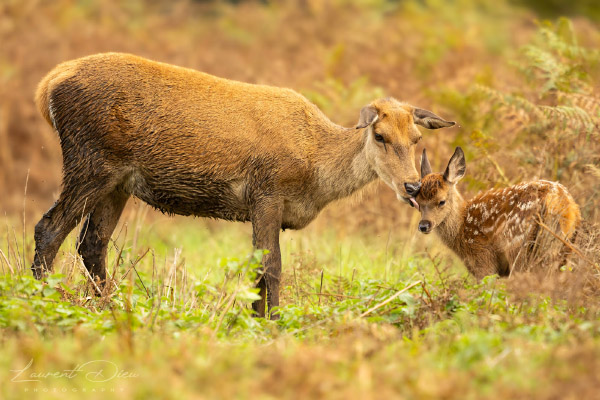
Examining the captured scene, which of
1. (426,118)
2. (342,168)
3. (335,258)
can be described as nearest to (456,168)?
(426,118)

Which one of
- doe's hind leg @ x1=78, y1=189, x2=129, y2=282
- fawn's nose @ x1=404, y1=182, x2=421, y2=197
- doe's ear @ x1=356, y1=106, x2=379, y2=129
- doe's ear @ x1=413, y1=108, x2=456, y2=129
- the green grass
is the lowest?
doe's hind leg @ x1=78, y1=189, x2=129, y2=282

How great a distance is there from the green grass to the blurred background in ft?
5.69

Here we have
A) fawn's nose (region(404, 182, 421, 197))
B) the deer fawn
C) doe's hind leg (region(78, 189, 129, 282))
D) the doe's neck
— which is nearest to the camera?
the deer fawn

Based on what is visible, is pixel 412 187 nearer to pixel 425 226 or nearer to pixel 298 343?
pixel 425 226

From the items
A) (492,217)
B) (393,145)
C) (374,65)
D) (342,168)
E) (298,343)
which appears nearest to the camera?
(298,343)

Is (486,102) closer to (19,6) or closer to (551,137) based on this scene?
(551,137)

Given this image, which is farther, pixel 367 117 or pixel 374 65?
pixel 374 65

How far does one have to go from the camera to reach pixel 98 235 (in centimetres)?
803

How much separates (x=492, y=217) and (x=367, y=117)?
5.36ft

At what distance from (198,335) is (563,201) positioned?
374 centimetres

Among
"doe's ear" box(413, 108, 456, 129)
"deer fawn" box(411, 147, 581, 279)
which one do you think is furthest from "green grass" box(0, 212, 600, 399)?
"doe's ear" box(413, 108, 456, 129)

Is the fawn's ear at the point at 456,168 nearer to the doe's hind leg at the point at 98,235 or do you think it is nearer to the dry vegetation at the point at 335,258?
the dry vegetation at the point at 335,258

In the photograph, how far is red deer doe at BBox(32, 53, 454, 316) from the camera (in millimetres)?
7512

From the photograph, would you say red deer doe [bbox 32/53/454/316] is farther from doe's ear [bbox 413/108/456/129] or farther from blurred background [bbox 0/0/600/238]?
blurred background [bbox 0/0/600/238]
